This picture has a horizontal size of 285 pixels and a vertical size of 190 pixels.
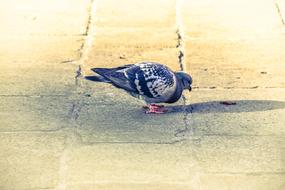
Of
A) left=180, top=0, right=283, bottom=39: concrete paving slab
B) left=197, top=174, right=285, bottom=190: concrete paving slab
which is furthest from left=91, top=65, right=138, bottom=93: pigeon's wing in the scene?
left=180, top=0, right=283, bottom=39: concrete paving slab

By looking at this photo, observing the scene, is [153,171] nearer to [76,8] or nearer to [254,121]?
[254,121]

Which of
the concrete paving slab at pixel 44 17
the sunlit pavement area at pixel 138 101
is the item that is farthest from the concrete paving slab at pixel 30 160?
the concrete paving slab at pixel 44 17

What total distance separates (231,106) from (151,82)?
772 mm

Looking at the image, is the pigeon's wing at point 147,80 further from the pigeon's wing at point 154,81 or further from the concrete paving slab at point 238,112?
the concrete paving slab at point 238,112

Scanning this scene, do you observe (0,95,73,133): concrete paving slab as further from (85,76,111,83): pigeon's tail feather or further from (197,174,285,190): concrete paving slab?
(197,174,285,190): concrete paving slab

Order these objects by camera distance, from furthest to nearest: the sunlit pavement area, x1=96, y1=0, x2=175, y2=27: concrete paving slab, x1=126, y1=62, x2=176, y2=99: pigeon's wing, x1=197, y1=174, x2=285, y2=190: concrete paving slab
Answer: x1=96, y1=0, x2=175, y2=27: concrete paving slab < x1=126, y1=62, x2=176, y2=99: pigeon's wing < the sunlit pavement area < x1=197, y1=174, x2=285, y2=190: concrete paving slab

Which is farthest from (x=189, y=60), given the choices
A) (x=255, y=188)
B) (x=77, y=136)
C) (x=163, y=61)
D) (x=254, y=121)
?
(x=255, y=188)

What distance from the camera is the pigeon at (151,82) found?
6457mm

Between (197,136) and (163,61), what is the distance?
5.55 ft

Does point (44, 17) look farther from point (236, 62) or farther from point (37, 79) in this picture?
point (236, 62)

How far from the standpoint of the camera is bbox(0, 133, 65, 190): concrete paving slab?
537cm

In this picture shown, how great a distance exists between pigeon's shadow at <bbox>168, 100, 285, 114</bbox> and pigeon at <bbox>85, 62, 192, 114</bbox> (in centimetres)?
15

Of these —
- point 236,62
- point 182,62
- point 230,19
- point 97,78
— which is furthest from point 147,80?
point 230,19

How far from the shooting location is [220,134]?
20.0ft
